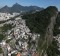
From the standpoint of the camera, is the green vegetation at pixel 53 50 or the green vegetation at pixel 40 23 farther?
the green vegetation at pixel 40 23

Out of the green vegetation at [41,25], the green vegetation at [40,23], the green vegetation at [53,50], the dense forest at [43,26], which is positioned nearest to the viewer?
the green vegetation at [53,50]

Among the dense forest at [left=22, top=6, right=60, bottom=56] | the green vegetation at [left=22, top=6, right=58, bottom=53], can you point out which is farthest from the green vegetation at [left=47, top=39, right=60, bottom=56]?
the green vegetation at [left=22, top=6, right=58, bottom=53]

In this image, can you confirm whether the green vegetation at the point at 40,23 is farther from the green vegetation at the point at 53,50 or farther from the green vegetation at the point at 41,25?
the green vegetation at the point at 53,50

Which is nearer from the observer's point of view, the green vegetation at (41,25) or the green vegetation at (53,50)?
the green vegetation at (53,50)

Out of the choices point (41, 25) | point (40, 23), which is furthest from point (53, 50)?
point (40, 23)

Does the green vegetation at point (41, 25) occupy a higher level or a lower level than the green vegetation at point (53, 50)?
higher

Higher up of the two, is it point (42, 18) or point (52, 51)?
point (42, 18)

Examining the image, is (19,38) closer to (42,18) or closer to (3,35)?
(3,35)

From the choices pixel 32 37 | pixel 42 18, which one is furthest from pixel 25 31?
pixel 42 18

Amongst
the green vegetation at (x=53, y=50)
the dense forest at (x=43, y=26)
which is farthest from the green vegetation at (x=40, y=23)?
the green vegetation at (x=53, y=50)

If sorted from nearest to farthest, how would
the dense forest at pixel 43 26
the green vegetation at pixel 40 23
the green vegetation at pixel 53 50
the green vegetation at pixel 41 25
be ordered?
the green vegetation at pixel 53 50 → the dense forest at pixel 43 26 → the green vegetation at pixel 41 25 → the green vegetation at pixel 40 23

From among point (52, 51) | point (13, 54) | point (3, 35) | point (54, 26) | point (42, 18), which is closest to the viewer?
point (13, 54)
